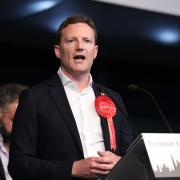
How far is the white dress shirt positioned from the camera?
6.04 ft

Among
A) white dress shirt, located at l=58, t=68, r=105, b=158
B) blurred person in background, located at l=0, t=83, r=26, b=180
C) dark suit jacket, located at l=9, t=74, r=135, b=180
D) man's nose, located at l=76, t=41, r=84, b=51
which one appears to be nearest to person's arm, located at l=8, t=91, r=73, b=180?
dark suit jacket, located at l=9, t=74, r=135, b=180

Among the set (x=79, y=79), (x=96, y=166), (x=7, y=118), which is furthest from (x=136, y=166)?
(x=7, y=118)

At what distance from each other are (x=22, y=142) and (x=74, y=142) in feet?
0.62

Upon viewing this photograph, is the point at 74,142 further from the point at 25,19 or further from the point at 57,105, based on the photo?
the point at 25,19

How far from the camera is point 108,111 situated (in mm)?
1929

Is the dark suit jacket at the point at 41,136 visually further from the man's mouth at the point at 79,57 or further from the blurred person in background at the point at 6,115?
the blurred person in background at the point at 6,115

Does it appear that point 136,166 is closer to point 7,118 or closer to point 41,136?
point 41,136

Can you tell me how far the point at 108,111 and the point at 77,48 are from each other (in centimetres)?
28

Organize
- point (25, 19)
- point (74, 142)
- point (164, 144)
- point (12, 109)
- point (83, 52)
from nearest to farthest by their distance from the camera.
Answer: point (164, 144), point (74, 142), point (83, 52), point (12, 109), point (25, 19)

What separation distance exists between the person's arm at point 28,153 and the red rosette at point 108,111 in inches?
9.9

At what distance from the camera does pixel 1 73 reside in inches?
179

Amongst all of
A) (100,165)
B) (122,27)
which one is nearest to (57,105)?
(100,165)

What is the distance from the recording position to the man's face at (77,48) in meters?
1.96

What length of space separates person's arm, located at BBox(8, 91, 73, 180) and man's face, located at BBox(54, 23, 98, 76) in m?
0.22
